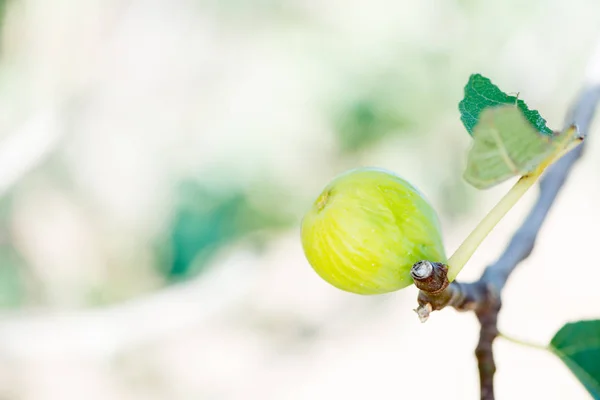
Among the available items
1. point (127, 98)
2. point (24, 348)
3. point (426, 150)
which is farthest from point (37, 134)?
point (426, 150)

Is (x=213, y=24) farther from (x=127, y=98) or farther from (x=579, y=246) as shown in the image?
(x=579, y=246)

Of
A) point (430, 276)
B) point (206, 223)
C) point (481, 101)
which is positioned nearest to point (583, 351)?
point (430, 276)

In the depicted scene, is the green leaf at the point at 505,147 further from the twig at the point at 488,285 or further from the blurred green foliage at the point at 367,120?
the blurred green foliage at the point at 367,120

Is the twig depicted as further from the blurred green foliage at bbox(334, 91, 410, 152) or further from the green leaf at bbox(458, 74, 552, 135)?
the blurred green foliage at bbox(334, 91, 410, 152)

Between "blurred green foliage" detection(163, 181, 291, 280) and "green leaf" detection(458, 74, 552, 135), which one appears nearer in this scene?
"green leaf" detection(458, 74, 552, 135)

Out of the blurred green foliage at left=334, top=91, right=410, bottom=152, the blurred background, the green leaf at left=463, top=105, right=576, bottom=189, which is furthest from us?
the blurred green foliage at left=334, top=91, right=410, bottom=152

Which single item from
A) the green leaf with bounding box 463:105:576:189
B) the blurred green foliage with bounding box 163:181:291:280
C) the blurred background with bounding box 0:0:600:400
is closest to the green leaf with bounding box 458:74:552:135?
the green leaf with bounding box 463:105:576:189

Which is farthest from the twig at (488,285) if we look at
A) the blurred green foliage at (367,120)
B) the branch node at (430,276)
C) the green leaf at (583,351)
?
the blurred green foliage at (367,120)
